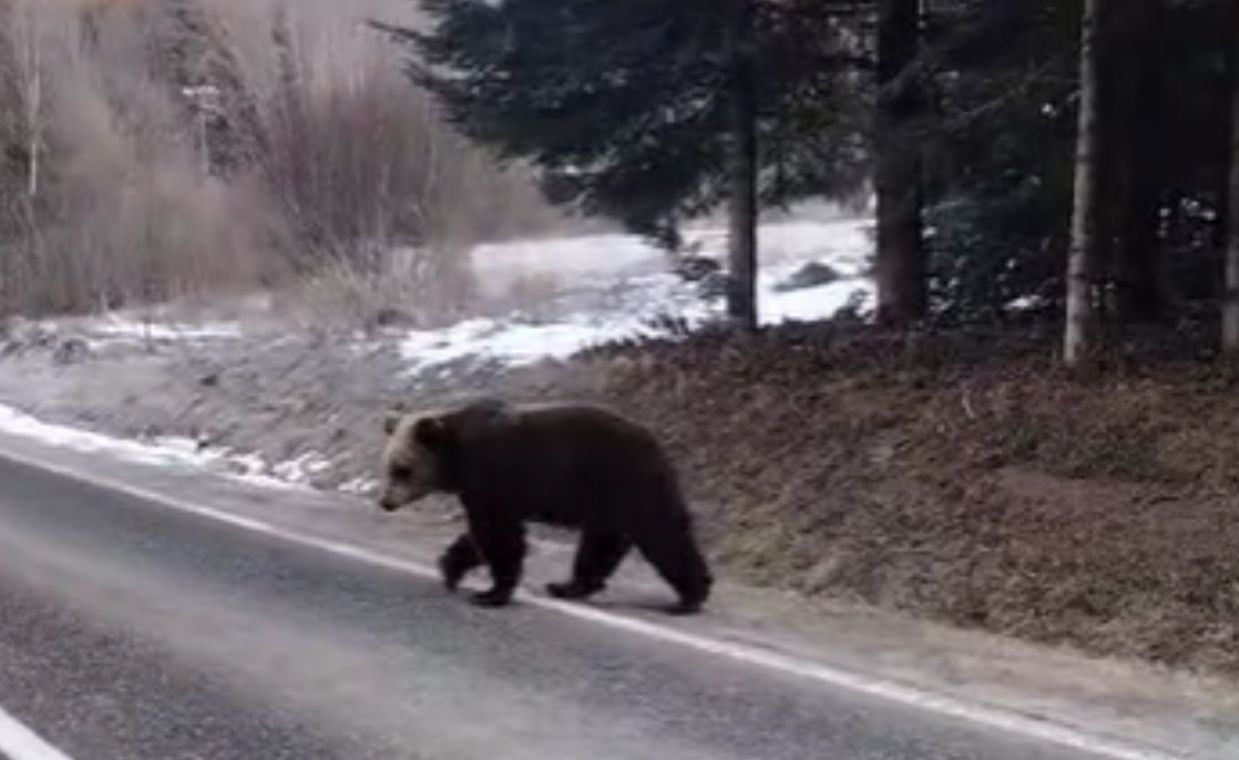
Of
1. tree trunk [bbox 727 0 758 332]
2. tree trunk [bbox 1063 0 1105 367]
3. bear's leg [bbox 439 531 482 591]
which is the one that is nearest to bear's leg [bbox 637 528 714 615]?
bear's leg [bbox 439 531 482 591]

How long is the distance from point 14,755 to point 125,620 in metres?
2.30

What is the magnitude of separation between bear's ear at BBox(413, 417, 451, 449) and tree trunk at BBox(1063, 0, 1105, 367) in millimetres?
4227

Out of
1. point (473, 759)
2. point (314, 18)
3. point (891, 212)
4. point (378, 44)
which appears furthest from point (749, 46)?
point (314, 18)

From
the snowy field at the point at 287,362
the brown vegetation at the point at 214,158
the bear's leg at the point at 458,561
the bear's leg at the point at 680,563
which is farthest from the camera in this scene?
the brown vegetation at the point at 214,158

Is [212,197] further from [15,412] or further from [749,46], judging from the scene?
[749,46]

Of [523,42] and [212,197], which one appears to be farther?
[212,197]

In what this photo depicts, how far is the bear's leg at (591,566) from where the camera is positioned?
9.11 meters

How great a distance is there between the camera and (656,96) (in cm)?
1562

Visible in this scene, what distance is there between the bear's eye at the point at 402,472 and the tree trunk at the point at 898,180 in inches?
221

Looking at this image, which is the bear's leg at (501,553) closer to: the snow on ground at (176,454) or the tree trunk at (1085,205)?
the tree trunk at (1085,205)

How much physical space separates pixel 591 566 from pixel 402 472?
3.16 feet

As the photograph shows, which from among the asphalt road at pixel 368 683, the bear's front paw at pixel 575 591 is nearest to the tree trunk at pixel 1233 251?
the bear's front paw at pixel 575 591

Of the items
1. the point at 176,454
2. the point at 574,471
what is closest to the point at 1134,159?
the point at 574,471

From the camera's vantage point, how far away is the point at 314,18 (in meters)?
29.8
